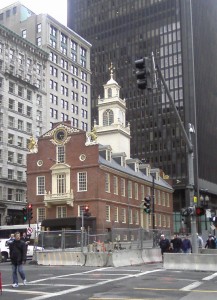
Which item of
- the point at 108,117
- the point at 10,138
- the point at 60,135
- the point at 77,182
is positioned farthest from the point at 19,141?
the point at 77,182

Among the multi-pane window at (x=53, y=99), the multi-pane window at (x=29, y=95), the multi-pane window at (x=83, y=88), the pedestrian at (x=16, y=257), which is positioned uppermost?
the multi-pane window at (x=83, y=88)

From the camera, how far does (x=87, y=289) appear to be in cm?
1562

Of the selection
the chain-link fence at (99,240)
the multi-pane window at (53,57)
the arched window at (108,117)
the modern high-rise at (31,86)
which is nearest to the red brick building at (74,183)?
the modern high-rise at (31,86)

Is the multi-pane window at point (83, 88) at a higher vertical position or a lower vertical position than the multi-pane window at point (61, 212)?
higher

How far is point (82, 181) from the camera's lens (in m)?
56.5

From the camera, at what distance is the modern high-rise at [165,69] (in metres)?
121

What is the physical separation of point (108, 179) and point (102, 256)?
31978mm

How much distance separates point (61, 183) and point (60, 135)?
6071 mm

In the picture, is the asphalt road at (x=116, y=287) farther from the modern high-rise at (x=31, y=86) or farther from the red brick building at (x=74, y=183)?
the modern high-rise at (x=31, y=86)

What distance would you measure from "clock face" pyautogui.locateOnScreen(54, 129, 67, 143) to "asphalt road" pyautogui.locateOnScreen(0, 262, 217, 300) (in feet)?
126

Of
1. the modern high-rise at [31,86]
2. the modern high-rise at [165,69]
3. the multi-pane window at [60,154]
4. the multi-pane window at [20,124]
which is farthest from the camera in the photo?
the modern high-rise at [165,69]

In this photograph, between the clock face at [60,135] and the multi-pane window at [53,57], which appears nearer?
the clock face at [60,135]

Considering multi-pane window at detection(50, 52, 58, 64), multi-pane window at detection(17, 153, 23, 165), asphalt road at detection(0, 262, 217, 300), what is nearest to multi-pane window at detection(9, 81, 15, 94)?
multi-pane window at detection(17, 153, 23, 165)

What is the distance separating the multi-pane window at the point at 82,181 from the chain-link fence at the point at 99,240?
26288mm
